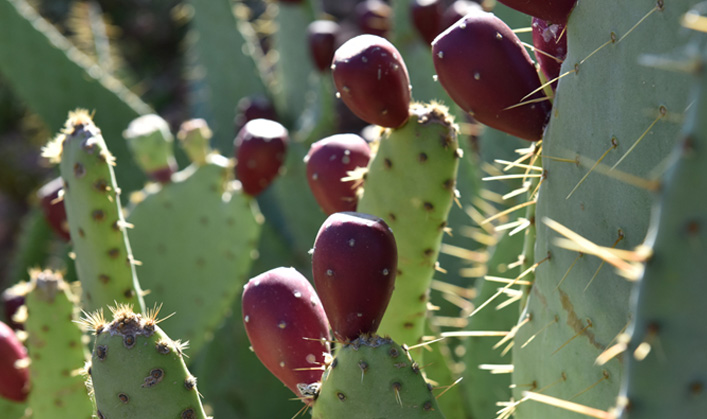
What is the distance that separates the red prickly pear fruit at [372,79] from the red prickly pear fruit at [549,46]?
20 cm

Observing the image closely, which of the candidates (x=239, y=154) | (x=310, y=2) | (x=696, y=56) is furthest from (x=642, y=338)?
(x=310, y=2)

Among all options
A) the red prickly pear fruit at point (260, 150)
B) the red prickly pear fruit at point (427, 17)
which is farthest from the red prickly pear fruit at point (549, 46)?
the red prickly pear fruit at point (427, 17)

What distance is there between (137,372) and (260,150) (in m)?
0.87

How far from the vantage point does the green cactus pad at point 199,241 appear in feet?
6.32

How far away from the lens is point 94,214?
1300mm

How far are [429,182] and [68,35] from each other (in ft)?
16.6

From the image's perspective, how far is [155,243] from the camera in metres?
1.94

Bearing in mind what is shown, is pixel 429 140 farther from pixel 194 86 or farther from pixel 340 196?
pixel 194 86

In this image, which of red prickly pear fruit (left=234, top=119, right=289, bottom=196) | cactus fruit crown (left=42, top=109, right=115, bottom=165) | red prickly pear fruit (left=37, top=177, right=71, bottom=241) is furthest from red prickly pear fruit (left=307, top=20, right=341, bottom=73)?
cactus fruit crown (left=42, top=109, right=115, bottom=165)

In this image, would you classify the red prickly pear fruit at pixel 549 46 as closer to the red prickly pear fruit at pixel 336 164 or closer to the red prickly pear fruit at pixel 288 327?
the red prickly pear fruit at pixel 336 164

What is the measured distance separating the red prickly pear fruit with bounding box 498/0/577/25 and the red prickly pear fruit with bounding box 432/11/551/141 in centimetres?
5

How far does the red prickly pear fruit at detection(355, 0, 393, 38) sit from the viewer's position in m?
3.13

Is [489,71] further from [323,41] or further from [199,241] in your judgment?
[323,41]

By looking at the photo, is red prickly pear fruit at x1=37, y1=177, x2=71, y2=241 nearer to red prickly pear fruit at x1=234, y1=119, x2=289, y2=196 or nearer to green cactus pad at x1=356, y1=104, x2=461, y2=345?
red prickly pear fruit at x1=234, y1=119, x2=289, y2=196
